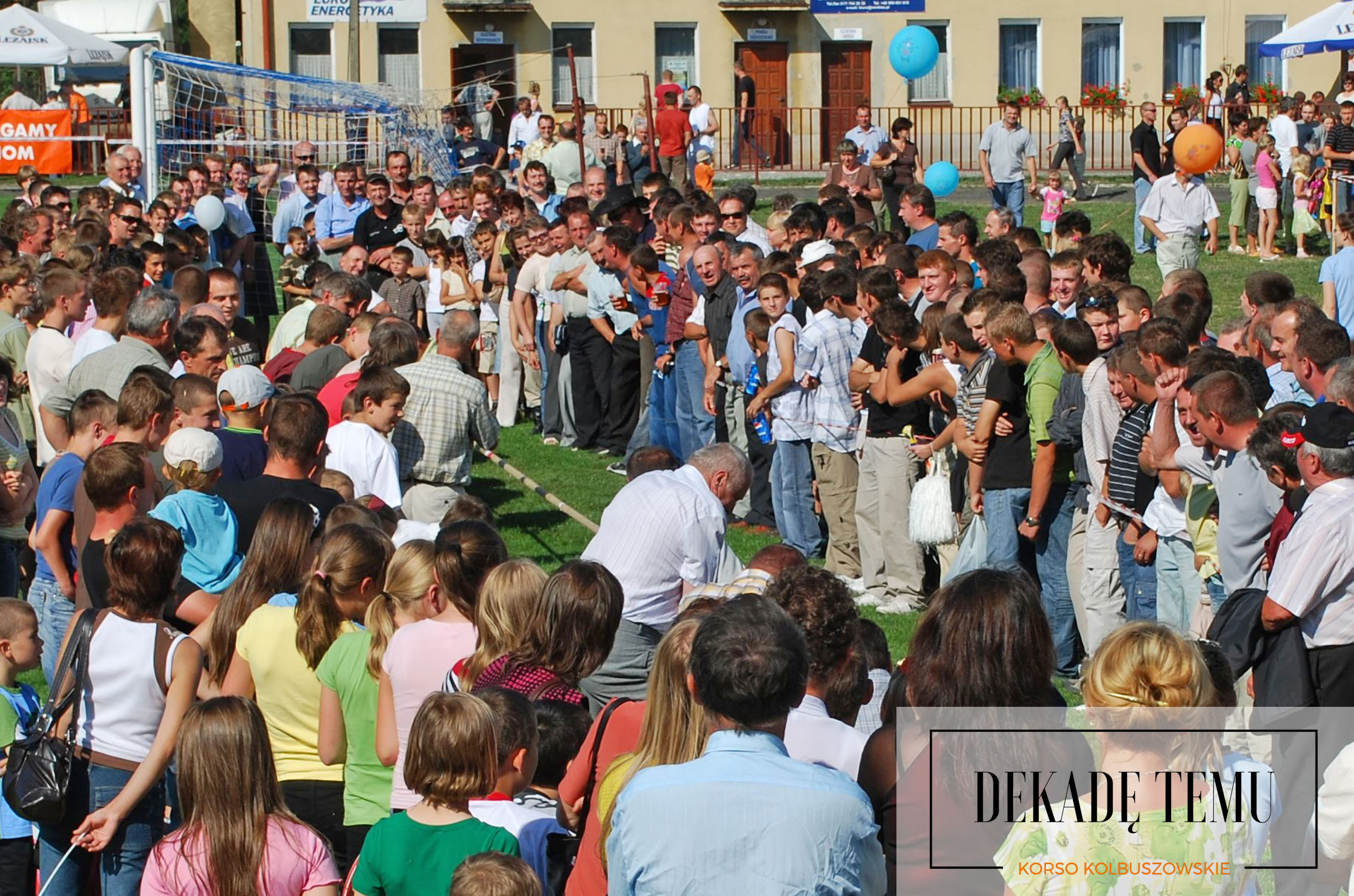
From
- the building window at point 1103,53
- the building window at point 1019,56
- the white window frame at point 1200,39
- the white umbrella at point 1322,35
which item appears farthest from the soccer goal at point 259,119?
the white window frame at point 1200,39

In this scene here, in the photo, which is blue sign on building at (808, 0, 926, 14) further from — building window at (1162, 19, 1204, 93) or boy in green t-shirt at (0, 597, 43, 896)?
boy in green t-shirt at (0, 597, 43, 896)

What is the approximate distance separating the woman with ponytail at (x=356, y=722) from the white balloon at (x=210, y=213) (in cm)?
1059

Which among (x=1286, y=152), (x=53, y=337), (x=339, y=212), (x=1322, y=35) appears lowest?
(x=53, y=337)

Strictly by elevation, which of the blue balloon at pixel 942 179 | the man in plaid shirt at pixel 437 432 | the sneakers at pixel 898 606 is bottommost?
the sneakers at pixel 898 606

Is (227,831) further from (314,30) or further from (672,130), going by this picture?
(314,30)

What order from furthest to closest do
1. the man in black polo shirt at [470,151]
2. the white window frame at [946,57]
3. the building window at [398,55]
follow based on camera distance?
1. the white window frame at [946,57]
2. the building window at [398,55]
3. the man in black polo shirt at [470,151]

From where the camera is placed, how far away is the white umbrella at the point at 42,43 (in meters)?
31.0

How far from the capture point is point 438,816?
161 inches

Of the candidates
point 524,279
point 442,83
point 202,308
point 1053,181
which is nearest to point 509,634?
point 202,308

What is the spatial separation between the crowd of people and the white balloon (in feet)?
5.15

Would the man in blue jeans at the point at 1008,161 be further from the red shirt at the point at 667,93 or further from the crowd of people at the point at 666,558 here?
the crowd of people at the point at 666,558

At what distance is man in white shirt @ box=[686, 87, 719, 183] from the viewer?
91.6ft

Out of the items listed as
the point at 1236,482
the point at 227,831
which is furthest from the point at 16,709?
the point at 1236,482

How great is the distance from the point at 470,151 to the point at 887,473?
19.4m
